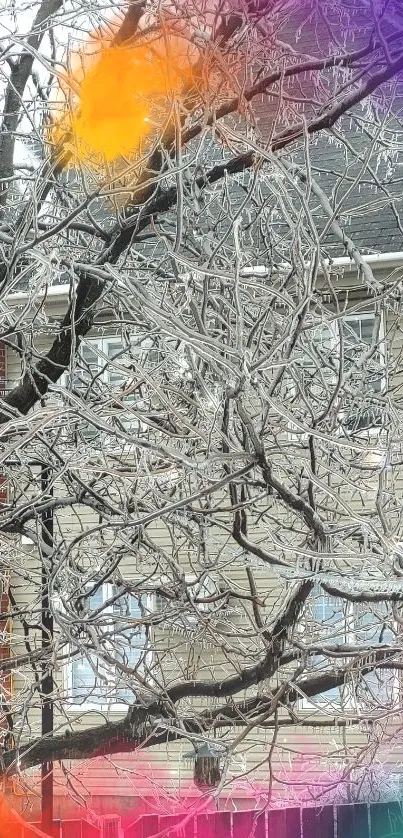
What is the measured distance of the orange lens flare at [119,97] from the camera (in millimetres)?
2045

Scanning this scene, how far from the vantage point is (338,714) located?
94.8 inches

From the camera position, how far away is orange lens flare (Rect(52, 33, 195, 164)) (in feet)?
6.71

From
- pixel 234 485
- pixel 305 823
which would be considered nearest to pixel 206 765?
pixel 305 823

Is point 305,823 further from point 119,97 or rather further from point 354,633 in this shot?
point 119,97

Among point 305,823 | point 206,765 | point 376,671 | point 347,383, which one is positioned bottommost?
point 305,823

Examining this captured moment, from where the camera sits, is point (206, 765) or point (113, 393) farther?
point (206, 765)

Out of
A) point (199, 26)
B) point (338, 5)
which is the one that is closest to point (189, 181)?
point (199, 26)

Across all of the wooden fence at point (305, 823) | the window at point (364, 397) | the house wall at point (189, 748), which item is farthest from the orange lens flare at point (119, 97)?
the wooden fence at point (305, 823)

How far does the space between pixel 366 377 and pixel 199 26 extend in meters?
1.14

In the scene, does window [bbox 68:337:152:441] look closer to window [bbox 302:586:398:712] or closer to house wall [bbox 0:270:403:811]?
house wall [bbox 0:270:403:811]

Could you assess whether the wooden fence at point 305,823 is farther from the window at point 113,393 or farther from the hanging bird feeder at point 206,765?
the window at point 113,393

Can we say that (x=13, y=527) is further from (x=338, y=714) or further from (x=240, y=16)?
(x=240, y=16)

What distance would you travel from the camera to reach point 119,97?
6.98 feet

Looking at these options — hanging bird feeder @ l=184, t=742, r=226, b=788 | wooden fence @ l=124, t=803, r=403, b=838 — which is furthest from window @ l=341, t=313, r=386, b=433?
wooden fence @ l=124, t=803, r=403, b=838
